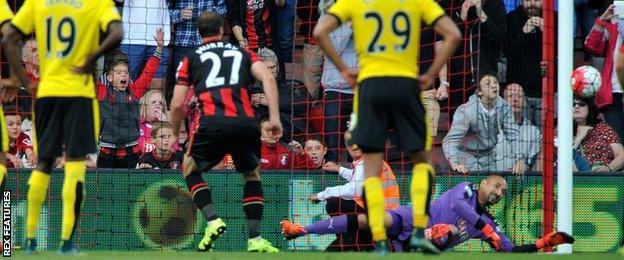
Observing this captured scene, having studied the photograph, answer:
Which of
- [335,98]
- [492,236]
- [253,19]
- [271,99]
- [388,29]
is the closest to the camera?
[388,29]

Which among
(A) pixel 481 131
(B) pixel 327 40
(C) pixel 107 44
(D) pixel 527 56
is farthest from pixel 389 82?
(D) pixel 527 56

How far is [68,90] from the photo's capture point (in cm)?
1193

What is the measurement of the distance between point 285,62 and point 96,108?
609 centimetres

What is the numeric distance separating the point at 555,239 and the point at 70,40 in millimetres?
5233

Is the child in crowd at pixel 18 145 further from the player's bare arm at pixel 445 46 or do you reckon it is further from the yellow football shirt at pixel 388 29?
the player's bare arm at pixel 445 46

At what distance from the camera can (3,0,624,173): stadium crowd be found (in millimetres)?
16766

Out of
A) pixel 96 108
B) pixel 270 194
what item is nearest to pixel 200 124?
pixel 96 108

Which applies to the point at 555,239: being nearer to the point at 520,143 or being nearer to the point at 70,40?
the point at 520,143

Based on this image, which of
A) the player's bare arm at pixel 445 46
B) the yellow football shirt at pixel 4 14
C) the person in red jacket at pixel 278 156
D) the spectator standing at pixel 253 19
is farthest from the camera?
the spectator standing at pixel 253 19

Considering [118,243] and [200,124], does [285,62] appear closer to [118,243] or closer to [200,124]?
[118,243]

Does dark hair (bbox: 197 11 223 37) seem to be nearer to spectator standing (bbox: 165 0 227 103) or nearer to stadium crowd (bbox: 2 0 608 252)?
stadium crowd (bbox: 2 0 608 252)

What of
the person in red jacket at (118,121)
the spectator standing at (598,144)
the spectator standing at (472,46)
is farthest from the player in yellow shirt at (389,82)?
the spectator standing at (598,144)

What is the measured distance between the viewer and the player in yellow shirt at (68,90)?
11.9 meters

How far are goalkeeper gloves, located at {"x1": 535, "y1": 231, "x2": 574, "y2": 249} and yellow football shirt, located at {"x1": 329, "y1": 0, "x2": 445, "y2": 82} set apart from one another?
3663 millimetres
